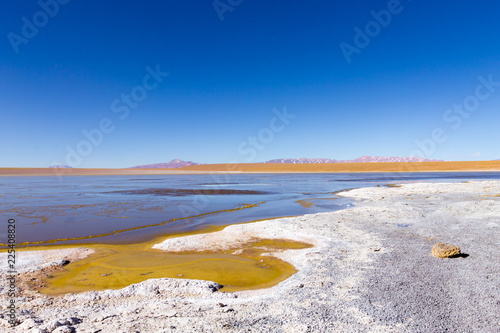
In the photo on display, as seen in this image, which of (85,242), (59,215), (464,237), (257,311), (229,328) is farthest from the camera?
(59,215)

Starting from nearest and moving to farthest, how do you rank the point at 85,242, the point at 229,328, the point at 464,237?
the point at 229,328 → the point at 464,237 → the point at 85,242

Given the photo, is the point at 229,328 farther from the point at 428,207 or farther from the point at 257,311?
the point at 428,207

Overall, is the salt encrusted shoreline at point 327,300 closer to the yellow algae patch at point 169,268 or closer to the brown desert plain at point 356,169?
the yellow algae patch at point 169,268

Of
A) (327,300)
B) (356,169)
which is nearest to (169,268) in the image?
(327,300)

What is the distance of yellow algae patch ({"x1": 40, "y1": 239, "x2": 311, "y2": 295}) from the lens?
6012 mm

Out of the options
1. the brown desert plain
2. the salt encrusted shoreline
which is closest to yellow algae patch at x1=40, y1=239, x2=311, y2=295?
the salt encrusted shoreline

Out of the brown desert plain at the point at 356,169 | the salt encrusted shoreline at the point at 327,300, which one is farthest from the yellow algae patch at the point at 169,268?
the brown desert plain at the point at 356,169

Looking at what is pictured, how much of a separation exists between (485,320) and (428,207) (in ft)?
41.1

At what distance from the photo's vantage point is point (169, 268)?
6918 millimetres

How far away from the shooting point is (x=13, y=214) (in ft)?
47.8

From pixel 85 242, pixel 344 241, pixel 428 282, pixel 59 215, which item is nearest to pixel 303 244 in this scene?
pixel 344 241

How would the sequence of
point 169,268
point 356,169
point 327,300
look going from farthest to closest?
point 356,169
point 169,268
point 327,300

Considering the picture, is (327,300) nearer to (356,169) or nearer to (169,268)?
(169,268)

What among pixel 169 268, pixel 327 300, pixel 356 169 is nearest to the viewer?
pixel 327 300
